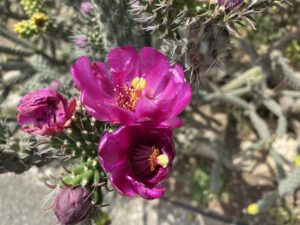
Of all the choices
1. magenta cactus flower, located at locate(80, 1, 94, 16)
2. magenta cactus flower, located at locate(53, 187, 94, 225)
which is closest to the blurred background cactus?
magenta cactus flower, located at locate(80, 1, 94, 16)

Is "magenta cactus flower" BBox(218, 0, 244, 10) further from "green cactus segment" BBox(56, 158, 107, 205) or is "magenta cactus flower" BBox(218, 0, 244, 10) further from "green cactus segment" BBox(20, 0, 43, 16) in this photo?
"green cactus segment" BBox(20, 0, 43, 16)

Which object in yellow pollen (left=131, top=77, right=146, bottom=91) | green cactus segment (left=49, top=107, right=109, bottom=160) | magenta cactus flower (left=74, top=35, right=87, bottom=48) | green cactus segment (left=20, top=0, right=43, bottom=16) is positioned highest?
yellow pollen (left=131, top=77, right=146, bottom=91)

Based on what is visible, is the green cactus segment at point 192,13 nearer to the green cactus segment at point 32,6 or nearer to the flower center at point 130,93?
the flower center at point 130,93

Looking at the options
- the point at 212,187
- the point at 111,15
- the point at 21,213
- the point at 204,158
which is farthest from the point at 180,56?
the point at 204,158

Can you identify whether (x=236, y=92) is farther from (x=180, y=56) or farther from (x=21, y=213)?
(x=21, y=213)

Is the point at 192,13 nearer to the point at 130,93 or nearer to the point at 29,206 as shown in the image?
the point at 130,93

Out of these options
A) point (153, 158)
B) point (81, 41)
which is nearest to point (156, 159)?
point (153, 158)
